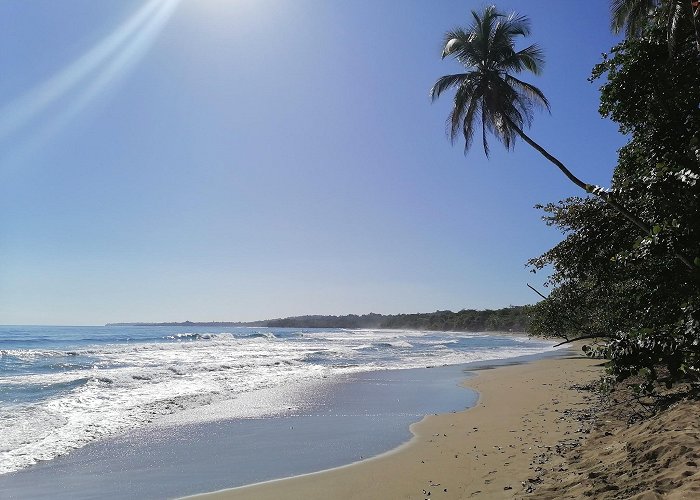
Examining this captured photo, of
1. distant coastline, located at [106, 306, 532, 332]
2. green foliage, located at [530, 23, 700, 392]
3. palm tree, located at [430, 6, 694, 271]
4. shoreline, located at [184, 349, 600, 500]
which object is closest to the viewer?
green foliage, located at [530, 23, 700, 392]

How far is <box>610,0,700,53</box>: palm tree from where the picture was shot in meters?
4.54

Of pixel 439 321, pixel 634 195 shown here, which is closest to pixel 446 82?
pixel 634 195

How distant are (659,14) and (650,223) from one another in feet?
12.2

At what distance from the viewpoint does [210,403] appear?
1269 cm

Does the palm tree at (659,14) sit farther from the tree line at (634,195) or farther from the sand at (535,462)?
the sand at (535,462)

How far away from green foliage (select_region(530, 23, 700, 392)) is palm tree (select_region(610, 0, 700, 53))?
0.24 meters

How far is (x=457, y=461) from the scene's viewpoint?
695 cm

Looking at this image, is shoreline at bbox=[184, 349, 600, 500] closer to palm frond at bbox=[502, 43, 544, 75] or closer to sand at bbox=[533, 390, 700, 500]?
sand at bbox=[533, 390, 700, 500]

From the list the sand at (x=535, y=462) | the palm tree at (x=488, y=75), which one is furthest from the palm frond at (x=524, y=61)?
the sand at (x=535, y=462)

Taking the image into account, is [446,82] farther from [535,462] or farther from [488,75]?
[535,462]

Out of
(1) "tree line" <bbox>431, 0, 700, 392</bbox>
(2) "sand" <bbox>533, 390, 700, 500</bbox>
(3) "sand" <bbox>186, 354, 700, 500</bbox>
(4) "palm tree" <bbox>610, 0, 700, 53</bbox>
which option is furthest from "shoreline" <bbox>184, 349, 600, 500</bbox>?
(4) "palm tree" <bbox>610, 0, 700, 53</bbox>

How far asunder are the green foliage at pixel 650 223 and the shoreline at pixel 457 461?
1.94 m

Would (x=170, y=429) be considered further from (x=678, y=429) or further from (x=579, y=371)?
(x=579, y=371)

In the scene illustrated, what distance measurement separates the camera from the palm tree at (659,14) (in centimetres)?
454
